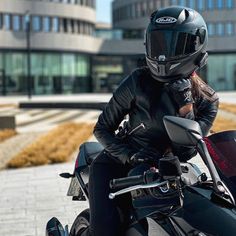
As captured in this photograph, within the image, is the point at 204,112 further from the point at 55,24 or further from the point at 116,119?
the point at 55,24

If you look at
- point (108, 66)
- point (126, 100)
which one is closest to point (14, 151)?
point (126, 100)

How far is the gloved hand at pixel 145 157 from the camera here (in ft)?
9.48

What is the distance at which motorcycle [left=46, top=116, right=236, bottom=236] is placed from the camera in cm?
224

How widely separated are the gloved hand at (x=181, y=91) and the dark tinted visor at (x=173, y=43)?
0.73 ft

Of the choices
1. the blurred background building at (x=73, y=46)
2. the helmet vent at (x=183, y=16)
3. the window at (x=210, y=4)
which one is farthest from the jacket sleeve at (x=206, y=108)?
the window at (x=210, y=4)

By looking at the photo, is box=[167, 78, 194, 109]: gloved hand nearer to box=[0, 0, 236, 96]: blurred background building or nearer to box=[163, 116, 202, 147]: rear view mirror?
box=[163, 116, 202, 147]: rear view mirror

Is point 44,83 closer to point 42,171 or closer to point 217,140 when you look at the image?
point 42,171

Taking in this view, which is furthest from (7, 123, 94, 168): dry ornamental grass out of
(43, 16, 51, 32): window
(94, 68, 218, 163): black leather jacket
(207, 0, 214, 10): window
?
(207, 0, 214, 10): window

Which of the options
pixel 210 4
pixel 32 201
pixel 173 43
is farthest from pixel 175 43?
pixel 210 4

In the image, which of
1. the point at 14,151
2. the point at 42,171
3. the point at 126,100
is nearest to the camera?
the point at 126,100

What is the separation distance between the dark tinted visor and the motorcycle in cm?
55

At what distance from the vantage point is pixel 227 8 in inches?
2940

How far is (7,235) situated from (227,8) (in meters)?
72.9

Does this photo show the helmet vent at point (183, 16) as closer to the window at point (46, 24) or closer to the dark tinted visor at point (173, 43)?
the dark tinted visor at point (173, 43)
